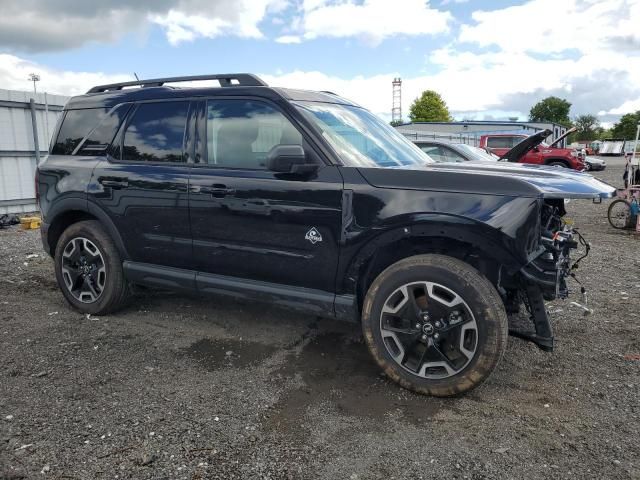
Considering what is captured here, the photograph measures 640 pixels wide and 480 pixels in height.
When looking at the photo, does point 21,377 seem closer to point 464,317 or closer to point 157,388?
point 157,388

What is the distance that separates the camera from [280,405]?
122 inches

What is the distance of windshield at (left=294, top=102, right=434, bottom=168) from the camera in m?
3.53

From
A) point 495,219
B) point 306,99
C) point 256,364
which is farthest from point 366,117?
point 256,364

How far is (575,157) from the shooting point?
2200 cm

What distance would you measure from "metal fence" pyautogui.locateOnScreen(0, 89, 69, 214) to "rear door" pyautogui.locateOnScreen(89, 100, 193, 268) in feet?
24.5

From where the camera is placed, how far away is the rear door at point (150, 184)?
13.0ft

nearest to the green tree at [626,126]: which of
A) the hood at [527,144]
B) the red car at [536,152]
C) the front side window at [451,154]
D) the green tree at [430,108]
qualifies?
the green tree at [430,108]

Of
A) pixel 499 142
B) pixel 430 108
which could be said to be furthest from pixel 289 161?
pixel 430 108

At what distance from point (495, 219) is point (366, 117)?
1.79 m

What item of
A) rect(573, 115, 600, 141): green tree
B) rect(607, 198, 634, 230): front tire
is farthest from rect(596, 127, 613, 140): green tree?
rect(607, 198, 634, 230): front tire

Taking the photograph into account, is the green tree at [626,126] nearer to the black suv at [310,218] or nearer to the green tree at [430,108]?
the green tree at [430,108]

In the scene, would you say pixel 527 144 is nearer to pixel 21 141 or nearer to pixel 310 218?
pixel 310 218

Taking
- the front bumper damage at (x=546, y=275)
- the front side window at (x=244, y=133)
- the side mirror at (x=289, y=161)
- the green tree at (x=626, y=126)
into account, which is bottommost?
the front bumper damage at (x=546, y=275)

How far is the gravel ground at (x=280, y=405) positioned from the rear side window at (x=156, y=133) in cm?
149
